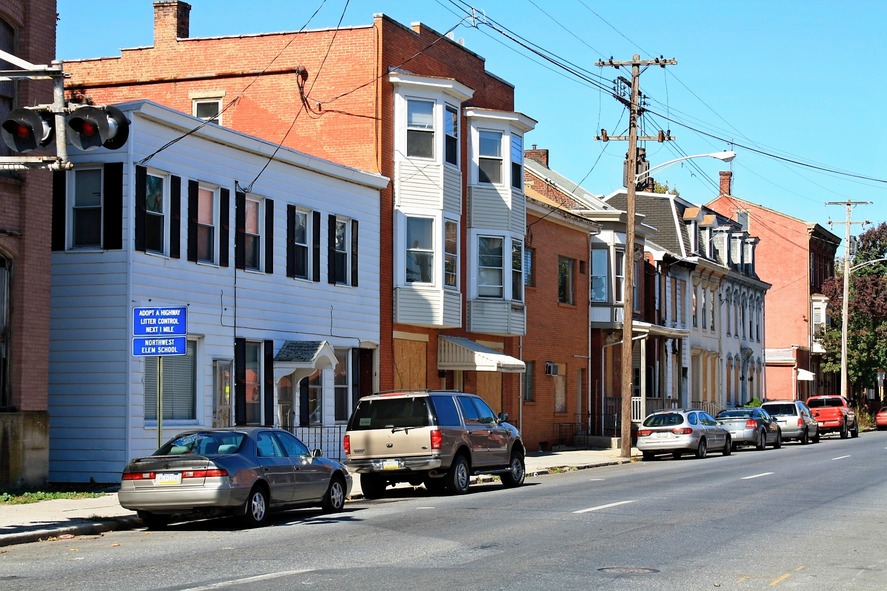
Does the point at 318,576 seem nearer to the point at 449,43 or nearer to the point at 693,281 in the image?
the point at 449,43

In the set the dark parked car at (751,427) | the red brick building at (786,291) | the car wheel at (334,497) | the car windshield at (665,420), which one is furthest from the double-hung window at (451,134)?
the red brick building at (786,291)

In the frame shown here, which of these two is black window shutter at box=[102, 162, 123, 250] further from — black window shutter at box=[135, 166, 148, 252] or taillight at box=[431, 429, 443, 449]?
taillight at box=[431, 429, 443, 449]

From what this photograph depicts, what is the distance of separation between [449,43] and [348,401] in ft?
36.4

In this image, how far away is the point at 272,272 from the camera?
27.2m

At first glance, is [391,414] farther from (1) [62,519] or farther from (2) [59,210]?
(2) [59,210]

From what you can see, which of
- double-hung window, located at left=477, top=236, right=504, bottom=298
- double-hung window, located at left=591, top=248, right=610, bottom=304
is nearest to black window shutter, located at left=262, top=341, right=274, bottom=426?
double-hung window, located at left=477, top=236, right=504, bottom=298

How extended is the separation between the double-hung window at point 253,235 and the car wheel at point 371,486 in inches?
239

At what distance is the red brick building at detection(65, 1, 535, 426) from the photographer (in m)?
31.9

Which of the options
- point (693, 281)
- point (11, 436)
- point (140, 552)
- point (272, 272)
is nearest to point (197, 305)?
point (272, 272)

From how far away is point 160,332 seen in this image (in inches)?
733

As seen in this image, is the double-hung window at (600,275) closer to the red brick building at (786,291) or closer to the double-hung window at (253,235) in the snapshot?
Answer: the double-hung window at (253,235)

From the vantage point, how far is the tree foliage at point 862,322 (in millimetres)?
72312

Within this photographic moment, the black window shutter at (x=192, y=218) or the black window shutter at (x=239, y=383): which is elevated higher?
the black window shutter at (x=192, y=218)

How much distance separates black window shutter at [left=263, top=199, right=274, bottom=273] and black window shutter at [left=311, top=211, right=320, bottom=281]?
1677mm
